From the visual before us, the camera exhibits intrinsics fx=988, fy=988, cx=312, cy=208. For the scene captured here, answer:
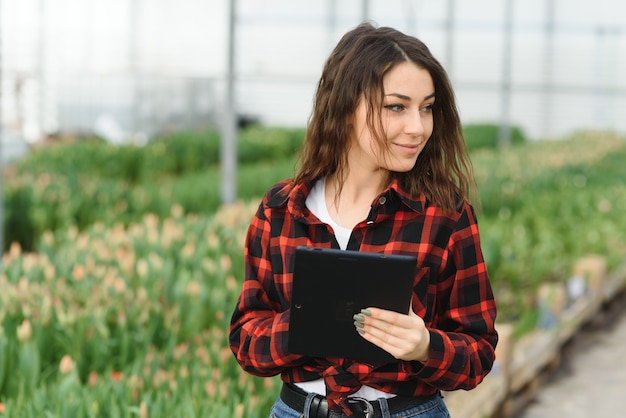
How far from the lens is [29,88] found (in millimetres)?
13289

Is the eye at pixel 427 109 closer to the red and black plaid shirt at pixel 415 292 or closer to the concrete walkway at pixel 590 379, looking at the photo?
the red and black plaid shirt at pixel 415 292

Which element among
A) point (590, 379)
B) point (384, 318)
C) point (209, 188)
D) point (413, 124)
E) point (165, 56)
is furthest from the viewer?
point (165, 56)

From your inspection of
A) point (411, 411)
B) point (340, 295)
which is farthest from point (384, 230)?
point (411, 411)

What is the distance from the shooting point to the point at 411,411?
1.45m

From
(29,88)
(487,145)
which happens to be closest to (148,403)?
(29,88)

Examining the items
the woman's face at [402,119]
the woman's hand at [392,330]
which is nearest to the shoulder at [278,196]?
the woman's face at [402,119]

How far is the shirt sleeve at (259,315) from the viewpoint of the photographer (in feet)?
4.82

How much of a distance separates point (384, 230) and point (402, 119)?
17 cm

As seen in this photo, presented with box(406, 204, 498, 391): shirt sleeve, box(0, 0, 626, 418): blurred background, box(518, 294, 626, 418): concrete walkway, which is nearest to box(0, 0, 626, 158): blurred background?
box(0, 0, 626, 418): blurred background

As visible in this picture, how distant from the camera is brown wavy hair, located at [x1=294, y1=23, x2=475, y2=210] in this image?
4.73 ft

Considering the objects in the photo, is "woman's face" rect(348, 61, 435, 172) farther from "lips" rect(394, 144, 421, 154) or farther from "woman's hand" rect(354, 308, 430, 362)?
"woman's hand" rect(354, 308, 430, 362)

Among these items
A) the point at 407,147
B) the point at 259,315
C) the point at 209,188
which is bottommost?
the point at 209,188

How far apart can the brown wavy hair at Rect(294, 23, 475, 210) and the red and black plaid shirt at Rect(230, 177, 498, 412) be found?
0.14ft

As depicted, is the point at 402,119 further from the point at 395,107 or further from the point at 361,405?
the point at 361,405
